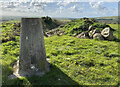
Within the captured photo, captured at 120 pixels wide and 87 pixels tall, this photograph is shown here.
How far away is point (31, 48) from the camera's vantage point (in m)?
5.10

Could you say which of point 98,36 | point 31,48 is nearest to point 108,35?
point 98,36

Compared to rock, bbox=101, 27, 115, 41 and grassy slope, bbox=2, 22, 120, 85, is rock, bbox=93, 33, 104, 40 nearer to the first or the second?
rock, bbox=101, 27, 115, 41

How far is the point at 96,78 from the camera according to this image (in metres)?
5.22

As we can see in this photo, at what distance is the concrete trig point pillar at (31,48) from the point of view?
496cm

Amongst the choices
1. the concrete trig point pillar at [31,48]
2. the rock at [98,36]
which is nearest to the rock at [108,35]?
the rock at [98,36]

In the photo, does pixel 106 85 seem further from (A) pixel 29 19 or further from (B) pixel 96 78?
(A) pixel 29 19

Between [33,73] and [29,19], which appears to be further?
[33,73]

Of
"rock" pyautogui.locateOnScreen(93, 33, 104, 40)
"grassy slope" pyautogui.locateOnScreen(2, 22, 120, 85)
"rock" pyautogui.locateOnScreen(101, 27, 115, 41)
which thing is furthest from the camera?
"rock" pyautogui.locateOnScreen(93, 33, 104, 40)

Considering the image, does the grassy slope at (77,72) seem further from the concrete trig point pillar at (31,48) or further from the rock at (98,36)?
the rock at (98,36)

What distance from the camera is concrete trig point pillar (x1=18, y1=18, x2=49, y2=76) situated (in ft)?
16.3

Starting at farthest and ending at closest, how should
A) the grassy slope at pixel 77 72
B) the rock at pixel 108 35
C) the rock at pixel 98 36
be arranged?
the rock at pixel 98 36 < the rock at pixel 108 35 < the grassy slope at pixel 77 72

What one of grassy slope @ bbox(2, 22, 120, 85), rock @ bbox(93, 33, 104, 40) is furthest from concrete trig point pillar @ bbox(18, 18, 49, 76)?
rock @ bbox(93, 33, 104, 40)

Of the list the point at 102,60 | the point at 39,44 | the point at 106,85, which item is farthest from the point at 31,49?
the point at 102,60

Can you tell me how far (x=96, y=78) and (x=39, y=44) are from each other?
3.45 meters
